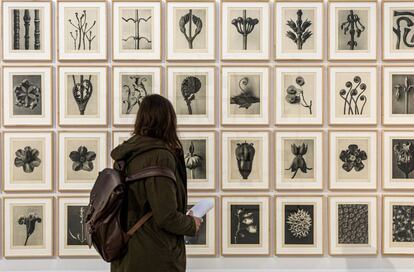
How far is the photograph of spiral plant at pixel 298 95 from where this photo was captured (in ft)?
9.20

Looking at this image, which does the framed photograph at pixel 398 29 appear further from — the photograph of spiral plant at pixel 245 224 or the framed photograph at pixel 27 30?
the framed photograph at pixel 27 30

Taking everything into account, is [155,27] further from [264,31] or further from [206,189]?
[206,189]

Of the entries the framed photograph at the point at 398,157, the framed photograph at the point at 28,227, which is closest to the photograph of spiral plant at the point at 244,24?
the framed photograph at the point at 398,157

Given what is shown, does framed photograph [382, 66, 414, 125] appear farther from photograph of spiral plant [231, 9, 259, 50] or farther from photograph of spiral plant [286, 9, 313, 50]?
photograph of spiral plant [231, 9, 259, 50]

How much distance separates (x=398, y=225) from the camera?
282cm

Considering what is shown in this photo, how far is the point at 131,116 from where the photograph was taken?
9.16ft

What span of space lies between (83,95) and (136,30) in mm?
476

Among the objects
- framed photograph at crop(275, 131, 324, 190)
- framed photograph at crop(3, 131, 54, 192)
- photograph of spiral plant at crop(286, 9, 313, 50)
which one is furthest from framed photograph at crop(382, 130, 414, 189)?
framed photograph at crop(3, 131, 54, 192)

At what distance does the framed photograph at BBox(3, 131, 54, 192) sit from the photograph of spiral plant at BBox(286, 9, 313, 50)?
4.87 ft

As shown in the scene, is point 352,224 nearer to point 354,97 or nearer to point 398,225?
point 398,225

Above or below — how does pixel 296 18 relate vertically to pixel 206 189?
above

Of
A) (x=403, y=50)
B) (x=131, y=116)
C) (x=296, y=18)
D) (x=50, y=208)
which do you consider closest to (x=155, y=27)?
(x=131, y=116)

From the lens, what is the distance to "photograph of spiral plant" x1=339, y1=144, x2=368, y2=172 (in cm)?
281

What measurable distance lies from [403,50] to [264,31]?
805 millimetres
